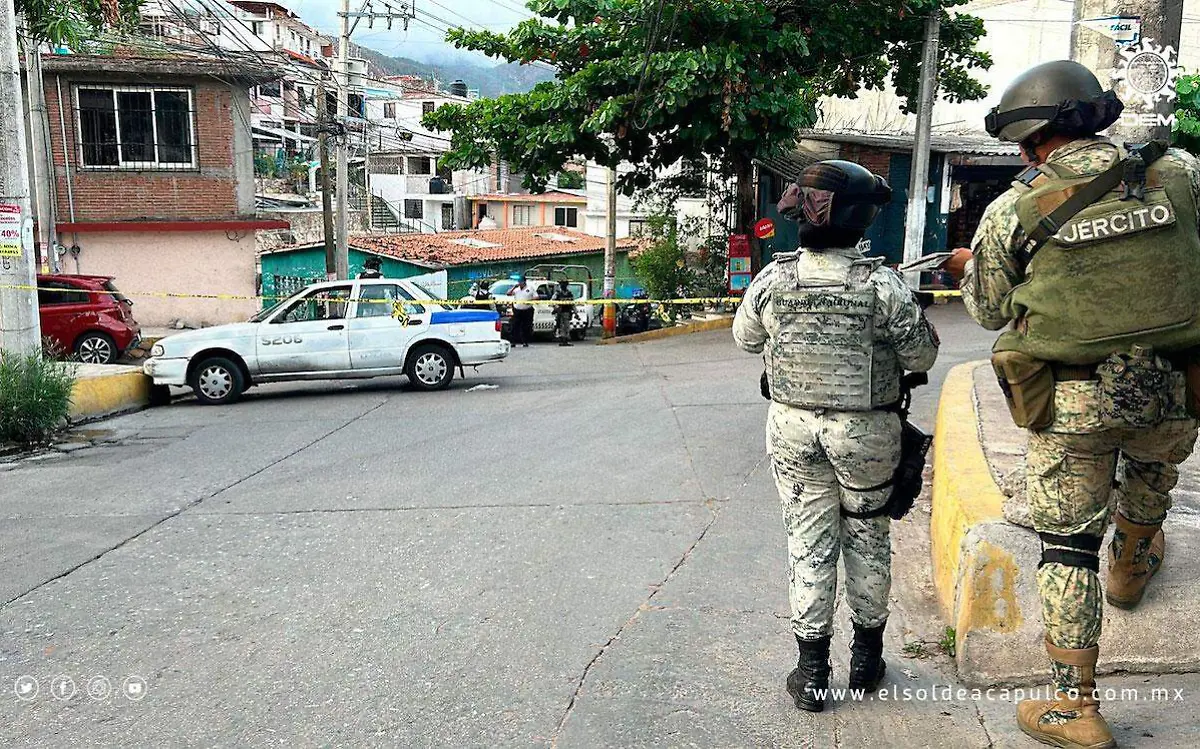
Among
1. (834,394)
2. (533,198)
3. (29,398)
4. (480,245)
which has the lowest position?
(29,398)

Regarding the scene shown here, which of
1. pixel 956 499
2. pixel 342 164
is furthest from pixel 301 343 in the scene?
pixel 342 164

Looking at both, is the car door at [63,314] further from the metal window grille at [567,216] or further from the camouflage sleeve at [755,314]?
the metal window grille at [567,216]

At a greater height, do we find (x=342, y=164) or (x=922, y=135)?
(x=342, y=164)

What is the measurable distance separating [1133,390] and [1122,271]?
34cm

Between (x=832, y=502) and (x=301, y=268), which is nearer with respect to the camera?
(x=832, y=502)

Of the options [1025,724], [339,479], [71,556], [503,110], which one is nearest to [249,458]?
[339,479]

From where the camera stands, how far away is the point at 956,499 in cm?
416

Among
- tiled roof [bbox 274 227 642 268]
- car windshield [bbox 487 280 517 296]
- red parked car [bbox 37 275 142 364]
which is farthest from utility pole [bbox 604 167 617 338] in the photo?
red parked car [bbox 37 275 142 364]

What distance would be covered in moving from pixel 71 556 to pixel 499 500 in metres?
2.52

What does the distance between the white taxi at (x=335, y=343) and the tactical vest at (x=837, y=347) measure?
33.0 ft

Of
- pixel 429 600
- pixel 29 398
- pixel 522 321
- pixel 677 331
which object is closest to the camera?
pixel 429 600

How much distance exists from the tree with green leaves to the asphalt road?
8.64m

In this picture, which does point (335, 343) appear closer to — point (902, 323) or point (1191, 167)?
point (902, 323)

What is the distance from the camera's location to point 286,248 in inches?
1206
